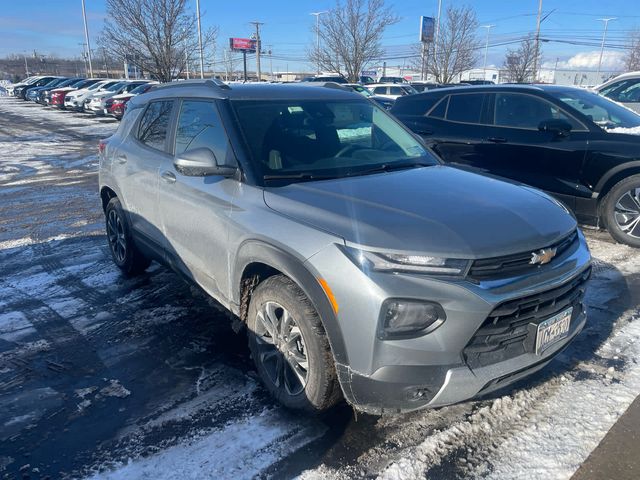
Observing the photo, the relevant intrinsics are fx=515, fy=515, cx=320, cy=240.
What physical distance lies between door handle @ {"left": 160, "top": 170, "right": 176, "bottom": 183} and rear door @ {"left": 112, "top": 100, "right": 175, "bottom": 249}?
0.39 ft

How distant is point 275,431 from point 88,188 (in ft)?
27.6

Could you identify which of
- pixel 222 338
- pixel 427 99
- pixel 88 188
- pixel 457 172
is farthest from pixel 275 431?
pixel 88 188

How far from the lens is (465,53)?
1435 inches

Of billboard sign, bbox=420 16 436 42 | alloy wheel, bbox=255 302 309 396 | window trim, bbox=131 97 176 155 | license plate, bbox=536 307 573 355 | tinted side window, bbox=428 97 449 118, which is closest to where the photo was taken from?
license plate, bbox=536 307 573 355

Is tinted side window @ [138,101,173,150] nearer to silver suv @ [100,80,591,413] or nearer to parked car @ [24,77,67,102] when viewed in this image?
silver suv @ [100,80,591,413]

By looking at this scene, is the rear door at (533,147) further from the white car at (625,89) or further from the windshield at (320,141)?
the white car at (625,89)

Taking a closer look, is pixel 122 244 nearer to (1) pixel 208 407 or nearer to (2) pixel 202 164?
(2) pixel 202 164

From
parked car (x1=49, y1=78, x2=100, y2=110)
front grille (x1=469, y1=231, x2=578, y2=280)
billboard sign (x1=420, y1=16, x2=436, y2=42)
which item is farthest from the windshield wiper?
billboard sign (x1=420, y1=16, x2=436, y2=42)

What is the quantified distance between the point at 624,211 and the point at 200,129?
492 cm

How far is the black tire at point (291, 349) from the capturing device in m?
2.71

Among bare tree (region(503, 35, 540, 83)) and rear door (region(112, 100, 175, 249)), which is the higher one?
bare tree (region(503, 35, 540, 83))

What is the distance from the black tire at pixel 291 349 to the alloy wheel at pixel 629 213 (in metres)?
4.72

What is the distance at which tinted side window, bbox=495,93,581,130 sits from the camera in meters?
6.48

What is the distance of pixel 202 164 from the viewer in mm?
3211
